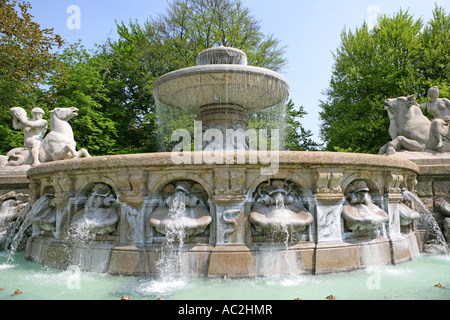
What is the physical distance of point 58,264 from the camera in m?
5.09

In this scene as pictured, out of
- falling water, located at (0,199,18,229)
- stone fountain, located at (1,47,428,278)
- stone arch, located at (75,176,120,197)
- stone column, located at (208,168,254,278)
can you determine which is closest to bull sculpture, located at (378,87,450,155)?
stone fountain, located at (1,47,428,278)

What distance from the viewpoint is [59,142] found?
24.3ft

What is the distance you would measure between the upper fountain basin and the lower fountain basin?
2667 millimetres

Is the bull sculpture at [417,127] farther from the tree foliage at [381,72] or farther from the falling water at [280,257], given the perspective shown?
the tree foliage at [381,72]

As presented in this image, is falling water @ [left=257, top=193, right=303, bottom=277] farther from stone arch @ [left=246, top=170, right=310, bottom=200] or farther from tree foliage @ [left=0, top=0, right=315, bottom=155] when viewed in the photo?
tree foliage @ [left=0, top=0, right=315, bottom=155]

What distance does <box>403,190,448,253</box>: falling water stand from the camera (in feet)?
20.2

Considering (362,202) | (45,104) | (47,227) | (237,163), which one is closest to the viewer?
(237,163)

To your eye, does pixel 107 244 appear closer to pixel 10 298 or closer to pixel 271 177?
pixel 10 298

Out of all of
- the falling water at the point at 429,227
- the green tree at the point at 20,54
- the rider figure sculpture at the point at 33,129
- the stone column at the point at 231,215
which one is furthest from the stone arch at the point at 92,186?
the green tree at the point at 20,54

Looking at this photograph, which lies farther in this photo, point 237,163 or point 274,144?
point 274,144

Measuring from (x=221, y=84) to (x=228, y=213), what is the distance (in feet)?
10.6

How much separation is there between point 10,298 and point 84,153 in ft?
13.5

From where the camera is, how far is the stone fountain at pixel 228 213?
14.5ft

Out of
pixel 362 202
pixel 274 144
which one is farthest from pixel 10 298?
pixel 274 144
